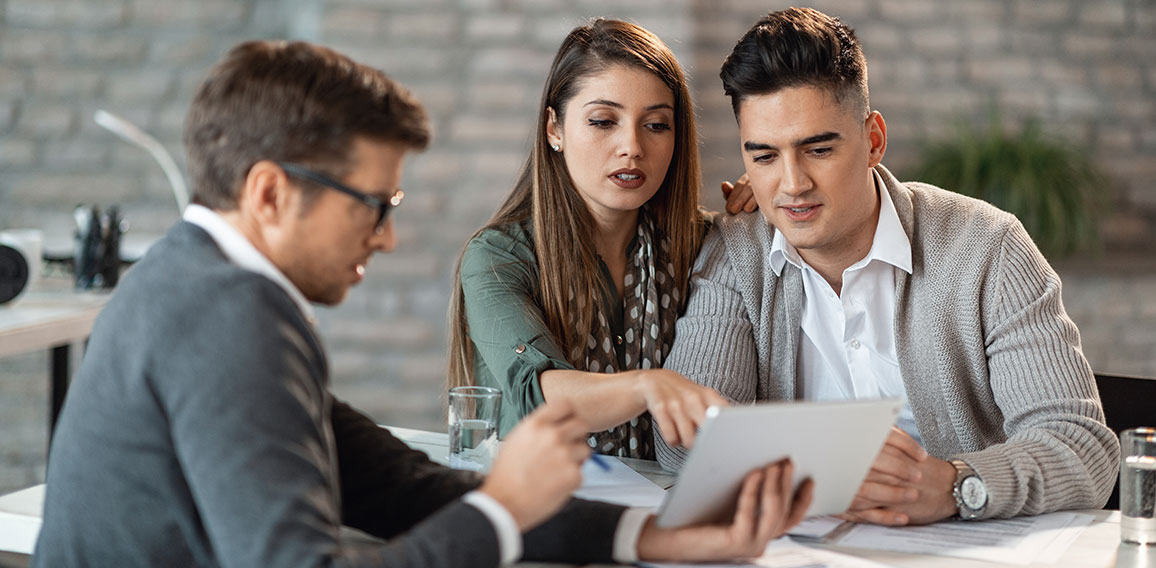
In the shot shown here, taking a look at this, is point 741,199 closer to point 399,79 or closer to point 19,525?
point 19,525

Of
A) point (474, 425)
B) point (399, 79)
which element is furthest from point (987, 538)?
point (399, 79)

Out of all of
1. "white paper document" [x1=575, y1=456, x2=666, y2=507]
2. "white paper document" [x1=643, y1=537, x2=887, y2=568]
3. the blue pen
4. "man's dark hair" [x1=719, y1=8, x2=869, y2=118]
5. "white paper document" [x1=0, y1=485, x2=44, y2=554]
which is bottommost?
"white paper document" [x1=0, y1=485, x2=44, y2=554]

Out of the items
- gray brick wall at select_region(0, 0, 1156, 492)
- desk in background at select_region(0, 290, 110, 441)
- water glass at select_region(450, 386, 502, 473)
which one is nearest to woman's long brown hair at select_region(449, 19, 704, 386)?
water glass at select_region(450, 386, 502, 473)

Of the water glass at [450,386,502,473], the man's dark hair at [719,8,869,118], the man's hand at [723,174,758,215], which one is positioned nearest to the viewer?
the water glass at [450,386,502,473]

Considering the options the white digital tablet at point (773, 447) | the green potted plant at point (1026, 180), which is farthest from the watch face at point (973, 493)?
the green potted plant at point (1026, 180)

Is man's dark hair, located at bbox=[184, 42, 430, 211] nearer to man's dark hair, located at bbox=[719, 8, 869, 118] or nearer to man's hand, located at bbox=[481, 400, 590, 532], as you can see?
man's hand, located at bbox=[481, 400, 590, 532]

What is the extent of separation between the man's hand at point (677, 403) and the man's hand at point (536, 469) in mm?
345

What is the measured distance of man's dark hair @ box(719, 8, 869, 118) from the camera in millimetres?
1767

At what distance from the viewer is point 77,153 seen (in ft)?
12.4

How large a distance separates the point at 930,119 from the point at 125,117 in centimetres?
295

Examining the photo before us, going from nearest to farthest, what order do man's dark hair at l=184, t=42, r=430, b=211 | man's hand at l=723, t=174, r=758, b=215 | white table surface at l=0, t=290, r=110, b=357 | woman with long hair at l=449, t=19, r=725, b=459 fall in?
1. man's dark hair at l=184, t=42, r=430, b=211
2. woman with long hair at l=449, t=19, r=725, b=459
3. man's hand at l=723, t=174, r=758, b=215
4. white table surface at l=0, t=290, r=110, b=357

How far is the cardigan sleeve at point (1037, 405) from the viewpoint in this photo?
1.44 m

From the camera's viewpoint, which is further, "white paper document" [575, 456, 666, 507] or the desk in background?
the desk in background

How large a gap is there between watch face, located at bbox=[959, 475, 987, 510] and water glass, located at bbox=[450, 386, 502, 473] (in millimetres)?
625
